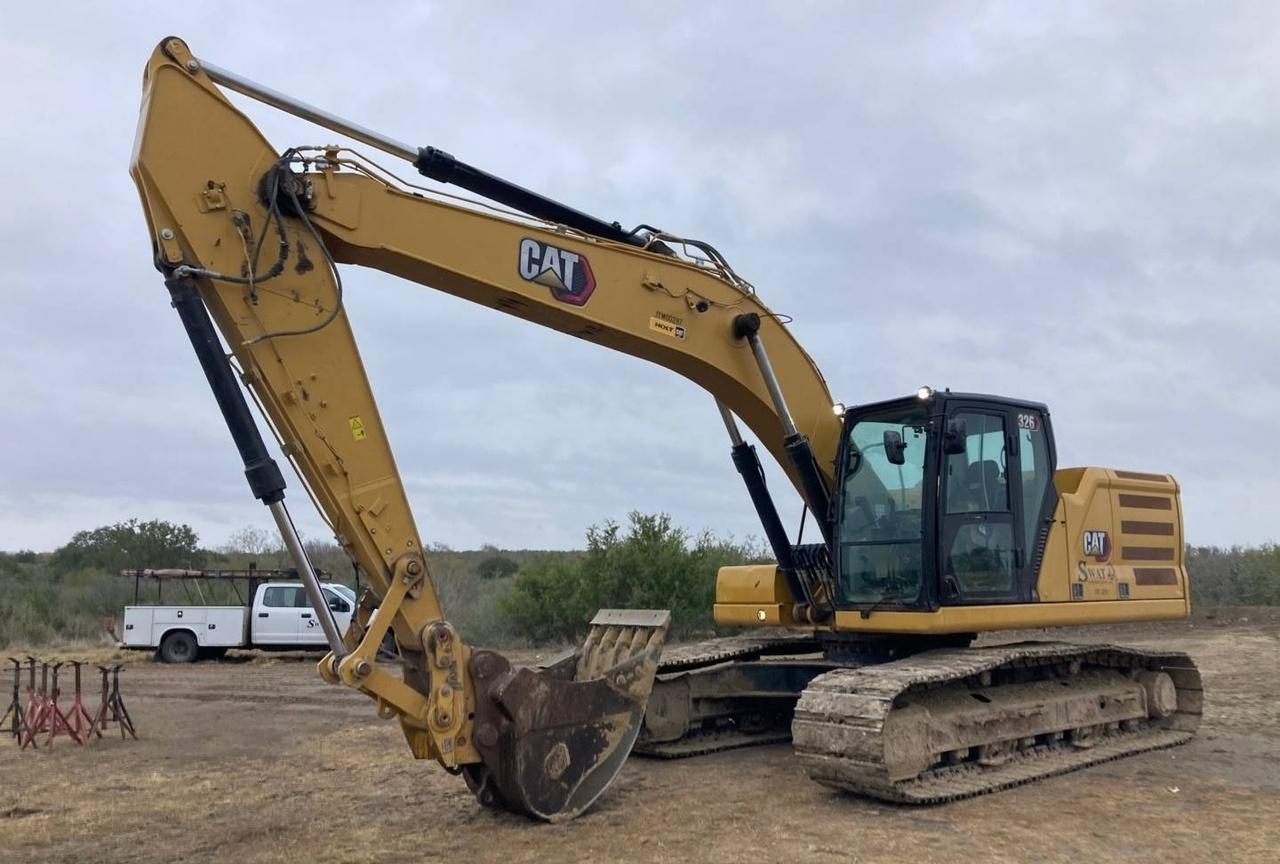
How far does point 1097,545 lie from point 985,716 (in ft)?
6.45

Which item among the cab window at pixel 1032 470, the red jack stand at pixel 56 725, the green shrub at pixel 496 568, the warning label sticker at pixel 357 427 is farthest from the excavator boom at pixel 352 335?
the green shrub at pixel 496 568

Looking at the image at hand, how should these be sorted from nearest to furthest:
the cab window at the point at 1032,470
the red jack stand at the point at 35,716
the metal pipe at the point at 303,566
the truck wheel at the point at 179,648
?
the metal pipe at the point at 303,566
the cab window at the point at 1032,470
the red jack stand at the point at 35,716
the truck wheel at the point at 179,648

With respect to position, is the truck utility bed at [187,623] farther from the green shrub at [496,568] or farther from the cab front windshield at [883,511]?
the green shrub at [496,568]

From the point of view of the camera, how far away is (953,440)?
27.6ft

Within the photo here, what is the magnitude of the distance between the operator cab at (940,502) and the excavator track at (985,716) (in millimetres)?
572

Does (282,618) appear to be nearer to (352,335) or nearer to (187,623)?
(187,623)

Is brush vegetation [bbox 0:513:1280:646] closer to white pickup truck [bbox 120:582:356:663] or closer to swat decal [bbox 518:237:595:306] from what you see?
white pickup truck [bbox 120:582:356:663]

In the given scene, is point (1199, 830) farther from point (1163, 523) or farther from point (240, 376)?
point (240, 376)

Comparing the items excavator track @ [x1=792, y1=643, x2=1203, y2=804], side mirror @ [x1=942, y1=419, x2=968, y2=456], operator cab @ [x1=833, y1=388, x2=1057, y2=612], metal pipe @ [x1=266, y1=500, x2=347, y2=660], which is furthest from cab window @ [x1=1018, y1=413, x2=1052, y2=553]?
metal pipe @ [x1=266, y1=500, x2=347, y2=660]

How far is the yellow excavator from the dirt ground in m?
0.35

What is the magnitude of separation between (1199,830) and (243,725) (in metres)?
9.63

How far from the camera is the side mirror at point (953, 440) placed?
8398mm

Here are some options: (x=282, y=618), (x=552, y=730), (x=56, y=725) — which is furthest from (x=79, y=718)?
(x=282, y=618)

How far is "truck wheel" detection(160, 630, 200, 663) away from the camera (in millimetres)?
21906
